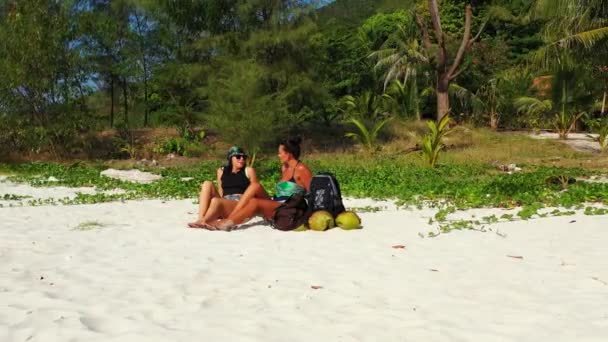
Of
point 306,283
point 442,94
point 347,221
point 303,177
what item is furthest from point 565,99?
point 306,283

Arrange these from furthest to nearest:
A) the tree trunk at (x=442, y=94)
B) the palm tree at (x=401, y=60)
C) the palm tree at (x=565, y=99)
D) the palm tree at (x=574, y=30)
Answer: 1. the palm tree at (x=401, y=60)
2. the palm tree at (x=565, y=99)
3. the tree trunk at (x=442, y=94)
4. the palm tree at (x=574, y=30)

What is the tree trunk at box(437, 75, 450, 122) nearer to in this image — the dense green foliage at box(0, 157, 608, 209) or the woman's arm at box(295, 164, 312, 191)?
the dense green foliage at box(0, 157, 608, 209)

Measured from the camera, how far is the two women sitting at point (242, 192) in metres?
6.69

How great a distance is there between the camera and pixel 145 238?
239 inches

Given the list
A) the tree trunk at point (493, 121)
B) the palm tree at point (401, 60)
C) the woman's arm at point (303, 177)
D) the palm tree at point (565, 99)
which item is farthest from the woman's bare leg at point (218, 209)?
the tree trunk at point (493, 121)

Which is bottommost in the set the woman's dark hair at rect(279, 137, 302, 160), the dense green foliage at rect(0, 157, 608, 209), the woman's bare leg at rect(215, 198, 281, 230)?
the dense green foliage at rect(0, 157, 608, 209)

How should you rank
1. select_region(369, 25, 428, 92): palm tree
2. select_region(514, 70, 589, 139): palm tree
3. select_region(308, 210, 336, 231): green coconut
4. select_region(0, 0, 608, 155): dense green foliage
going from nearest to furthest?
1. select_region(308, 210, 336, 231): green coconut
2. select_region(0, 0, 608, 155): dense green foliage
3. select_region(514, 70, 589, 139): palm tree
4. select_region(369, 25, 428, 92): palm tree

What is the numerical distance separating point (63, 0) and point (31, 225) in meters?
15.9

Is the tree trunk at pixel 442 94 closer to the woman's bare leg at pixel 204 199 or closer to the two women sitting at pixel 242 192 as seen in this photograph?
the two women sitting at pixel 242 192

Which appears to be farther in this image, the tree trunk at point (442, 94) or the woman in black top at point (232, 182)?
the tree trunk at point (442, 94)

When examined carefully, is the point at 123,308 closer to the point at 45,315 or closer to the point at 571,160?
the point at 45,315

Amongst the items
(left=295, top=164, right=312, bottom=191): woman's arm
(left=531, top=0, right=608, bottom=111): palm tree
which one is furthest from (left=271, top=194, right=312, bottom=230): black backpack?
(left=531, top=0, right=608, bottom=111): palm tree

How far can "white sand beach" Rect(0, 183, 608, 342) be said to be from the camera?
10.6ft

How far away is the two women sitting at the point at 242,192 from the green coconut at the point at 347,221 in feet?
1.93
